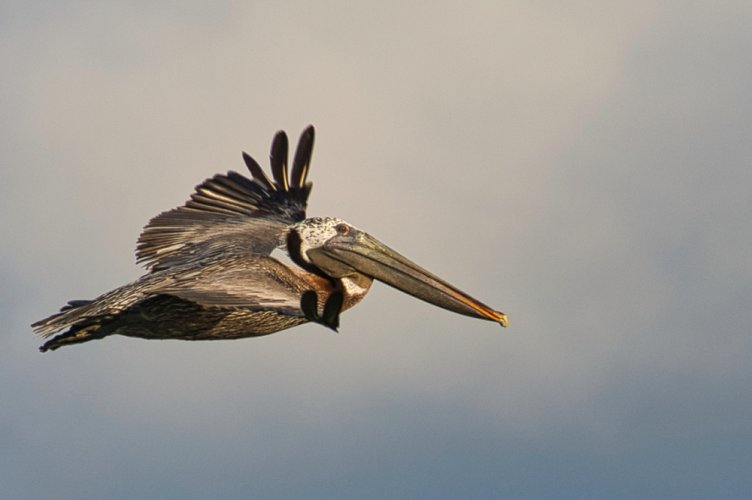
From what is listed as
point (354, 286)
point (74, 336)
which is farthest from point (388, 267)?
point (74, 336)

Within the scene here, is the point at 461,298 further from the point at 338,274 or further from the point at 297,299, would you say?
the point at 297,299

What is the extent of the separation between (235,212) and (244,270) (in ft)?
11.7

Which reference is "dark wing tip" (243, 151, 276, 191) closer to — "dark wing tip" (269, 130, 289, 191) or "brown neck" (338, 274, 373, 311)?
"dark wing tip" (269, 130, 289, 191)

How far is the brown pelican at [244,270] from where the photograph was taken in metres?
13.7

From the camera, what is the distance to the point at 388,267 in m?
15.8

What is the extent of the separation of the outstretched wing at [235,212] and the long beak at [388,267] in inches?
31.6

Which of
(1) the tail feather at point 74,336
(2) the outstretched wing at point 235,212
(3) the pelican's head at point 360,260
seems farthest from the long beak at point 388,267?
(1) the tail feather at point 74,336

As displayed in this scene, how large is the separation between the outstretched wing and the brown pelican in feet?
0.04

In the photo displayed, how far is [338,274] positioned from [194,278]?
2.29m

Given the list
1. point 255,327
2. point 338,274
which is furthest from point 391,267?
point 255,327

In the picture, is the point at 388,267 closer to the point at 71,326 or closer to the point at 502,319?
the point at 502,319

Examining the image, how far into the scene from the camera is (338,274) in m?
15.8

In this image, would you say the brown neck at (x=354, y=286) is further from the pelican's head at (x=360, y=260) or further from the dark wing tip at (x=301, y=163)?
the dark wing tip at (x=301, y=163)

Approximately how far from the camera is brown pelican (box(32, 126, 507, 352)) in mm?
13695
